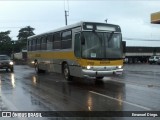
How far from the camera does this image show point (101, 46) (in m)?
18.8

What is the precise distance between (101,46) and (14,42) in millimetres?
96788

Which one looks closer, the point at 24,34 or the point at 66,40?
the point at 66,40

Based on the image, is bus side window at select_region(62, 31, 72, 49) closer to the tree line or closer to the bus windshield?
the bus windshield

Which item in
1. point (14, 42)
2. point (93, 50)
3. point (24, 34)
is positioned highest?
point (24, 34)

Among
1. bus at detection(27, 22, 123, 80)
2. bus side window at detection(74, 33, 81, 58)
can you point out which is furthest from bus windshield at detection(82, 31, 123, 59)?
bus side window at detection(74, 33, 81, 58)

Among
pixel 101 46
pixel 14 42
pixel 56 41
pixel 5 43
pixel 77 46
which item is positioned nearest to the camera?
pixel 101 46

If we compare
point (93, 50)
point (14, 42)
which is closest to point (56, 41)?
point (93, 50)

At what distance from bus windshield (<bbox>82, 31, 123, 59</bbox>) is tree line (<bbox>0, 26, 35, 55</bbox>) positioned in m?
89.6

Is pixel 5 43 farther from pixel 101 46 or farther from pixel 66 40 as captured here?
pixel 101 46

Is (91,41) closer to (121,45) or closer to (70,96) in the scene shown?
(121,45)

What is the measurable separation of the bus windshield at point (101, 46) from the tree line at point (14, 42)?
89596mm

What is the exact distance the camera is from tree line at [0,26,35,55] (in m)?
108

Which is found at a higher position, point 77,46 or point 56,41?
point 56,41

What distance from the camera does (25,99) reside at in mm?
13547
